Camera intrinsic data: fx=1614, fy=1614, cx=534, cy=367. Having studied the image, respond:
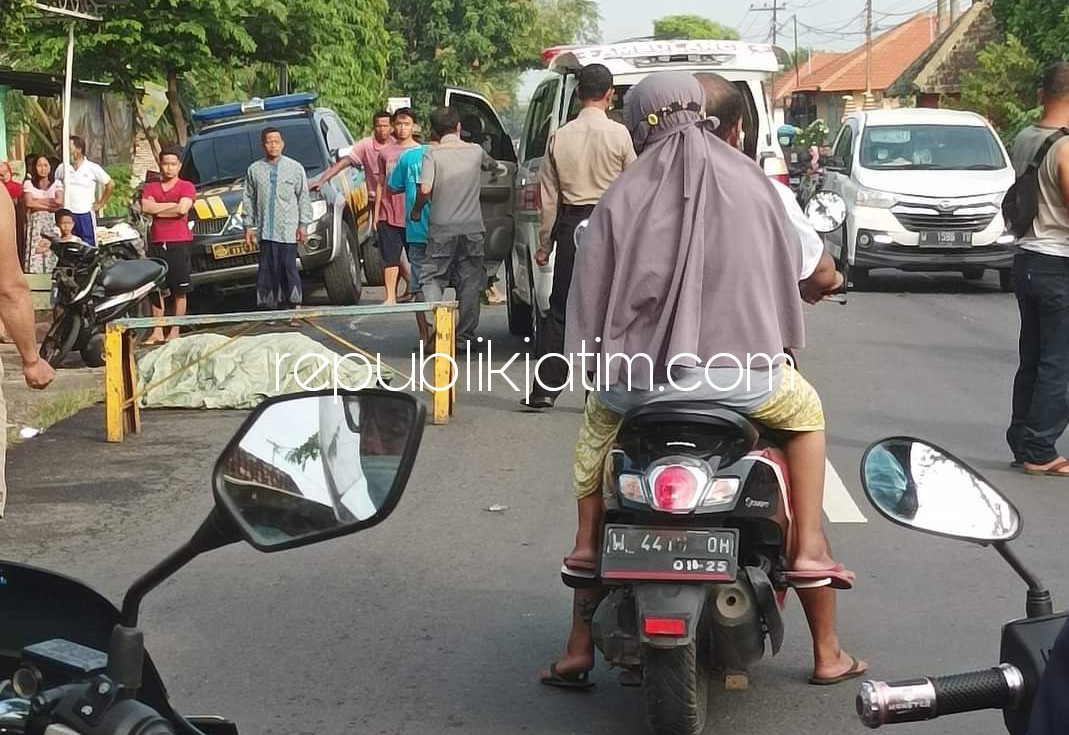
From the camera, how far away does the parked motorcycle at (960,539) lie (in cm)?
225

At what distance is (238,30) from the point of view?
2272 centimetres

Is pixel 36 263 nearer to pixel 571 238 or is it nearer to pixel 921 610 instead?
pixel 571 238

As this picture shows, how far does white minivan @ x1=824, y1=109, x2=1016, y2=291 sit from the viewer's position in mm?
17109

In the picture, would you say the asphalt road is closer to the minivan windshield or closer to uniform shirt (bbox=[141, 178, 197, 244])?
uniform shirt (bbox=[141, 178, 197, 244])

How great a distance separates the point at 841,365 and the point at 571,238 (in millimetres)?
3216

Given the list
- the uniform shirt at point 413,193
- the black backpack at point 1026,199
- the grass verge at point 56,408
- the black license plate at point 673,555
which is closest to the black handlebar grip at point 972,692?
the black license plate at point 673,555

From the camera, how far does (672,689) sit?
4.33 meters

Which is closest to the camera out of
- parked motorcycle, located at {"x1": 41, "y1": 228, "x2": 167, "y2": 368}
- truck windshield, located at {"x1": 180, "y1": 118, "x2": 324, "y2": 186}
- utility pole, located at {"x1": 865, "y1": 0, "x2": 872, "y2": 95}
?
parked motorcycle, located at {"x1": 41, "y1": 228, "x2": 167, "y2": 368}

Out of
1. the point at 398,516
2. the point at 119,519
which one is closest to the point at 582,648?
the point at 398,516

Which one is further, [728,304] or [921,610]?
[921,610]

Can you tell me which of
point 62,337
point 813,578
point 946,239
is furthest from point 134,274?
point 946,239

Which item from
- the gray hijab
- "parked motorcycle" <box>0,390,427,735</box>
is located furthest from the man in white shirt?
"parked motorcycle" <box>0,390,427,735</box>

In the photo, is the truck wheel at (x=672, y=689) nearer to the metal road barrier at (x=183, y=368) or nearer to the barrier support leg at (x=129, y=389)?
the metal road barrier at (x=183, y=368)

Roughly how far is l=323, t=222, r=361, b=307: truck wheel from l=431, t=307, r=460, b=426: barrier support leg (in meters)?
6.99
